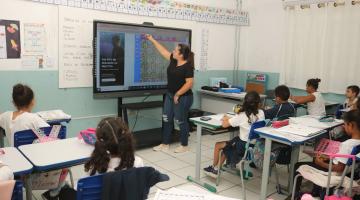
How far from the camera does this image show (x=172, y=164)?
3973 millimetres

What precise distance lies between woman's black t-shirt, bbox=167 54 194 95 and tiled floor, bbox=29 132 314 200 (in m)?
0.88

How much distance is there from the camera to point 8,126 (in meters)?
2.68

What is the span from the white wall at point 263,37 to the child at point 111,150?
4416 millimetres

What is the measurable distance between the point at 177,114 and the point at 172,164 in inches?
27.7

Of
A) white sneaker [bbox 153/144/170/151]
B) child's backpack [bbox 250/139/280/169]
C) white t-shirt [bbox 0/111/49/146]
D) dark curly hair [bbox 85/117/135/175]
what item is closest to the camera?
dark curly hair [bbox 85/117/135/175]

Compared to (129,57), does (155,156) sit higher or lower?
lower

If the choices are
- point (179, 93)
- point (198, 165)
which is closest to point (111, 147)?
point (198, 165)

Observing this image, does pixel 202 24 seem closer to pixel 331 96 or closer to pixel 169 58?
pixel 169 58

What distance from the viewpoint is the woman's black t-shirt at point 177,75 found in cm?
424

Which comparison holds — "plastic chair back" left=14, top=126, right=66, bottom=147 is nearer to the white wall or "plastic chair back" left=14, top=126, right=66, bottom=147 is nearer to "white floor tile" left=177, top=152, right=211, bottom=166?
"white floor tile" left=177, top=152, right=211, bottom=166

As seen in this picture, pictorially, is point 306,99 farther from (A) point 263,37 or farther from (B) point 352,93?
(A) point 263,37

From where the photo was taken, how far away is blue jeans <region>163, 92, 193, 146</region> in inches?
169

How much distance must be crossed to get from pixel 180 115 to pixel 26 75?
1.98 m

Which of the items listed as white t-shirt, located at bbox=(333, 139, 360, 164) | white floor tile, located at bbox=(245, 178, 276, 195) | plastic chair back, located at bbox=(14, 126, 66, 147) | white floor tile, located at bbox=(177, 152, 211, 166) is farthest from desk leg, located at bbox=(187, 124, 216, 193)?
plastic chair back, located at bbox=(14, 126, 66, 147)
